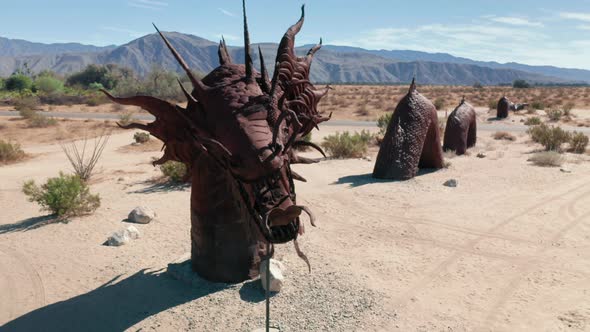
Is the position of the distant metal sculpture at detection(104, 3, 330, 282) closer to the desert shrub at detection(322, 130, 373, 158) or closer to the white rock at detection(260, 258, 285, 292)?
→ the white rock at detection(260, 258, 285, 292)

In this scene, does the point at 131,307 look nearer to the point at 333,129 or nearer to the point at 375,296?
the point at 375,296

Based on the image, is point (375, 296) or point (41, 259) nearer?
point (375, 296)

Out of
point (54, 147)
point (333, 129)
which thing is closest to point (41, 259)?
point (54, 147)

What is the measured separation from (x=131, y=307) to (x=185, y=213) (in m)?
3.44

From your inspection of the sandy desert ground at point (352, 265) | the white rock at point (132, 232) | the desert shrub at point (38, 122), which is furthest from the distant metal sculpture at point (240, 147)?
the desert shrub at point (38, 122)

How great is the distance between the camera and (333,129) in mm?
22750

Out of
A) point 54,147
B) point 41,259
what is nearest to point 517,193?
point 41,259

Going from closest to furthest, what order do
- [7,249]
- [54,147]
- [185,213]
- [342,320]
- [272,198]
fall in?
[272,198]
[342,320]
[7,249]
[185,213]
[54,147]

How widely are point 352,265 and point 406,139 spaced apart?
5447mm

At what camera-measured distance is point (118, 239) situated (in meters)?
6.52

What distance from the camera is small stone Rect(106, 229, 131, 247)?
21.3ft

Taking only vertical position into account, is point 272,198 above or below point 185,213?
above

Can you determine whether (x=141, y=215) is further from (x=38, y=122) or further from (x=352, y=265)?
(x=38, y=122)

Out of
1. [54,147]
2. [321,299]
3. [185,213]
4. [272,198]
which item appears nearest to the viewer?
[272,198]
